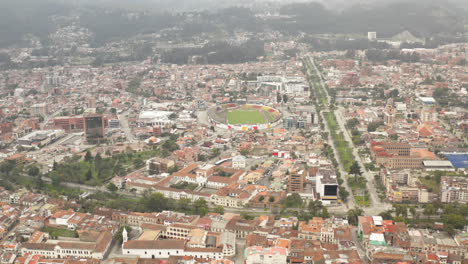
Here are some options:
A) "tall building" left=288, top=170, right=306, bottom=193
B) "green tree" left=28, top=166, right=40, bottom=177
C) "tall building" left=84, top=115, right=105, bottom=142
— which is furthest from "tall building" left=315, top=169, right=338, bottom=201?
"tall building" left=84, top=115, right=105, bottom=142

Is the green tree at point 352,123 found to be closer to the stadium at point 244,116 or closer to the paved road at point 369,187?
the paved road at point 369,187

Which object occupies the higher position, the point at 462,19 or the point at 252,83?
the point at 462,19

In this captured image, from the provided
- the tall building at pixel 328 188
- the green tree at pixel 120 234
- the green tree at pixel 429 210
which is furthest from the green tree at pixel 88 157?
the green tree at pixel 429 210

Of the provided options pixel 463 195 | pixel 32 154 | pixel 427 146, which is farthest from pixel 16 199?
pixel 427 146

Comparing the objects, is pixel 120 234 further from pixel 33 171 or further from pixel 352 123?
pixel 352 123

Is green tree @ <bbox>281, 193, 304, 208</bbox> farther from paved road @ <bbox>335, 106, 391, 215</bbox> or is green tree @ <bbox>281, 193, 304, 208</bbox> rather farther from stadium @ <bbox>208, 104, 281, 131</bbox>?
stadium @ <bbox>208, 104, 281, 131</bbox>

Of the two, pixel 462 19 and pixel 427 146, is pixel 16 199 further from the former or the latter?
pixel 462 19
